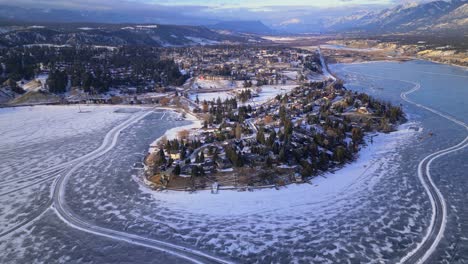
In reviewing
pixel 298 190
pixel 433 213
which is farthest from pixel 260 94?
pixel 433 213

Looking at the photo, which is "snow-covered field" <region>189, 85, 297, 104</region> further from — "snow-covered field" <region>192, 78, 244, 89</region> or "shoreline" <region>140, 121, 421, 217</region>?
"shoreline" <region>140, 121, 421, 217</region>

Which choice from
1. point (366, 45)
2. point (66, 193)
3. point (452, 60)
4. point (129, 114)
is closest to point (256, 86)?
point (129, 114)

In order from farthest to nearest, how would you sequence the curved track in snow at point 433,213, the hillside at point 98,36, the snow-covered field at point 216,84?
1. the hillside at point 98,36
2. the snow-covered field at point 216,84
3. the curved track in snow at point 433,213

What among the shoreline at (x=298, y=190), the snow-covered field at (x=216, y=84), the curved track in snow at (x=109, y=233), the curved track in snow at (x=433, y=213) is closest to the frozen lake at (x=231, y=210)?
the shoreline at (x=298, y=190)

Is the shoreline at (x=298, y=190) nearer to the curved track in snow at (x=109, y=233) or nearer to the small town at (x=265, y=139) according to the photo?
the small town at (x=265, y=139)

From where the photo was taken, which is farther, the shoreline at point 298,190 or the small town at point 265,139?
the small town at point 265,139

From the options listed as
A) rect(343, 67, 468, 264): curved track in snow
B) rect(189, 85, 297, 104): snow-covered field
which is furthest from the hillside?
rect(343, 67, 468, 264): curved track in snow

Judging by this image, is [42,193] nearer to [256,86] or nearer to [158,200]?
[158,200]

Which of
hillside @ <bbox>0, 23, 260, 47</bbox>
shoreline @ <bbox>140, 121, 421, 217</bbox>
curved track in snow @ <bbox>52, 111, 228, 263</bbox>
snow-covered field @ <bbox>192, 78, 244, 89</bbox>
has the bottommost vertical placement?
curved track in snow @ <bbox>52, 111, 228, 263</bbox>
